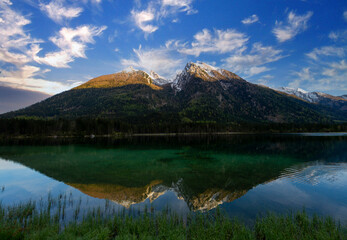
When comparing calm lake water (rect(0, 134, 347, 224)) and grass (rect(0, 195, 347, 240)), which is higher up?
grass (rect(0, 195, 347, 240))

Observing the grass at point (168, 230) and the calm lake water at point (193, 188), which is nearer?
the grass at point (168, 230)

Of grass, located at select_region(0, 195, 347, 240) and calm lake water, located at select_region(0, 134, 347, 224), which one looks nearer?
grass, located at select_region(0, 195, 347, 240)

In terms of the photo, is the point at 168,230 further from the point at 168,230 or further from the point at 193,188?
the point at 193,188

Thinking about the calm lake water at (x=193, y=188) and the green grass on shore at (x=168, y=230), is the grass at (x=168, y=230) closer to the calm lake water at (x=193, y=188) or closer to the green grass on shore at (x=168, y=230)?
the green grass on shore at (x=168, y=230)

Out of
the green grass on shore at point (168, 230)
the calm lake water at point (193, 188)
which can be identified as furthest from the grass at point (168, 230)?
the calm lake water at point (193, 188)

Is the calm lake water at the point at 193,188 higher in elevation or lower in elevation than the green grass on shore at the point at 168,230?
lower

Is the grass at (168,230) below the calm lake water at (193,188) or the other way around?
the other way around

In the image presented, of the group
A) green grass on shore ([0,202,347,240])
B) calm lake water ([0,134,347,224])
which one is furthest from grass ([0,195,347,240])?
calm lake water ([0,134,347,224])

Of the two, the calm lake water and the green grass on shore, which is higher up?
the green grass on shore

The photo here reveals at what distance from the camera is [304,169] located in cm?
3541

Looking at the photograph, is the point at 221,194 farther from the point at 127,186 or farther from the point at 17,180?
the point at 17,180

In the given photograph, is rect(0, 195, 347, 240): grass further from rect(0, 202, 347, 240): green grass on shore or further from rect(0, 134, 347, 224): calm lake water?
rect(0, 134, 347, 224): calm lake water

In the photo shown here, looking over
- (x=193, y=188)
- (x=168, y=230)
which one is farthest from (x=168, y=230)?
(x=193, y=188)

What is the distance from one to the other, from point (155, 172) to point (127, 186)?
9.61 meters
